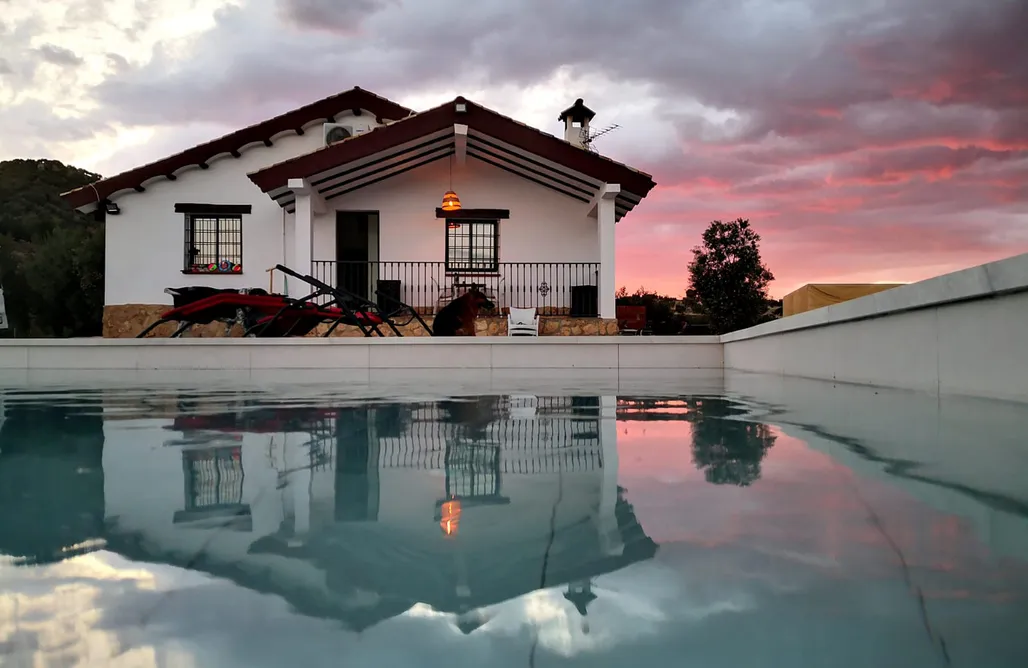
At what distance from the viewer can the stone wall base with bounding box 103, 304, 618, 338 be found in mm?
12453

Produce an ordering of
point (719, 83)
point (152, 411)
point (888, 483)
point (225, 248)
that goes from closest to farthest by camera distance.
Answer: point (888, 483)
point (152, 411)
point (225, 248)
point (719, 83)

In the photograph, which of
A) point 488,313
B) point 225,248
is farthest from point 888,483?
point 225,248

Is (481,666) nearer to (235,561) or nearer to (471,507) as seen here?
(235,561)

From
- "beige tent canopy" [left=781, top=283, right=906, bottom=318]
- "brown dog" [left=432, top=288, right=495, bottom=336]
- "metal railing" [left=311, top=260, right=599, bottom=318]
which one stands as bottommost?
"brown dog" [left=432, top=288, right=495, bottom=336]

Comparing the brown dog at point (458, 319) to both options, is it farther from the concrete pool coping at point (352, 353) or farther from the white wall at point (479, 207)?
the white wall at point (479, 207)

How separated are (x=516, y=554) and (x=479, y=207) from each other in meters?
13.8

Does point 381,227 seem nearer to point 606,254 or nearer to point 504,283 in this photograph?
point 504,283

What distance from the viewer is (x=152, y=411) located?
3447 millimetres

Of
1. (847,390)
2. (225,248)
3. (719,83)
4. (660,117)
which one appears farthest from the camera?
(660,117)

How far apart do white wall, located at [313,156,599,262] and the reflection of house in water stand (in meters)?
12.2

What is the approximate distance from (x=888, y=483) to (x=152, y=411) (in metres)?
3.32

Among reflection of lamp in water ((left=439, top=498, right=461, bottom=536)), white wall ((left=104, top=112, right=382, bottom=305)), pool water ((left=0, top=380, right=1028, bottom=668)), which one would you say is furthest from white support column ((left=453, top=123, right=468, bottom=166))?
reflection of lamp in water ((left=439, top=498, right=461, bottom=536))

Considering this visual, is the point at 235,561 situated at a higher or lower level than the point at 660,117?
lower

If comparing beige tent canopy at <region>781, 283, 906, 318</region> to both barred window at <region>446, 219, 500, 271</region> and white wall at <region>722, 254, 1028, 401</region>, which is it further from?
barred window at <region>446, 219, 500, 271</region>
